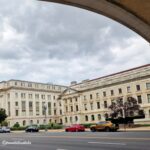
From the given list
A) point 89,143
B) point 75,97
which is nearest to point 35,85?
point 75,97

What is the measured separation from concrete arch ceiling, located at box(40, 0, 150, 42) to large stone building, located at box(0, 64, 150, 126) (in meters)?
72.6

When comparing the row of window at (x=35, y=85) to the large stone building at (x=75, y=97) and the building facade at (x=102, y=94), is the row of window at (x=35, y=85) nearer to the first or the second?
the large stone building at (x=75, y=97)

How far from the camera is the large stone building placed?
80081 mm

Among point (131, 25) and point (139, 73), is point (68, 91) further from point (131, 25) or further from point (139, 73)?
point (131, 25)

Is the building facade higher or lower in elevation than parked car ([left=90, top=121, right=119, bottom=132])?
higher

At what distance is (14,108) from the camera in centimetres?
10619

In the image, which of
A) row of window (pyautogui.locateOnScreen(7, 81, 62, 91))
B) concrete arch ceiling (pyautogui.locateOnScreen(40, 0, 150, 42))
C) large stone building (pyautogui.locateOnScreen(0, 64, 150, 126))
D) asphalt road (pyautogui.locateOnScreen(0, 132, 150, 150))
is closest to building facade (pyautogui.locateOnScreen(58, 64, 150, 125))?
large stone building (pyautogui.locateOnScreen(0, 64, 150, 126))

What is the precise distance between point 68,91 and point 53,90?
21110 mm

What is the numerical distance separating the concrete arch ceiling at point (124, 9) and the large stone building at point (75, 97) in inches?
2858

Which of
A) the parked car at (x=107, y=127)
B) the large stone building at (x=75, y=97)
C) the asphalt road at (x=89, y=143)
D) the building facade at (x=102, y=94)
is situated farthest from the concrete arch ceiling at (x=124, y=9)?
the large stone building at (x=75, y=97)

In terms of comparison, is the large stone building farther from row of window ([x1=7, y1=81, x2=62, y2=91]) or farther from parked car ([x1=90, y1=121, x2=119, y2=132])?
parked car ([x1=90, y1=121, x2=119, y2=132])

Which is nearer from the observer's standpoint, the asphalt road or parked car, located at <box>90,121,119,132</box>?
the asphalt road

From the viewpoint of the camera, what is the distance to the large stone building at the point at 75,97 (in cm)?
8008

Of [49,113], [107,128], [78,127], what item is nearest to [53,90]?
[49,113]
